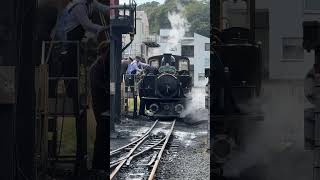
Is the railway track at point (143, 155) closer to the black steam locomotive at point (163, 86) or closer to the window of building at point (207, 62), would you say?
the black steam locomotive at point (163, 86)

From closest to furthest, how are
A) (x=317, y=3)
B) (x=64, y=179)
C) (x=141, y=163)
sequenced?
(x=317, y=3) < (x=64, y=179) < (x=141, y=163)

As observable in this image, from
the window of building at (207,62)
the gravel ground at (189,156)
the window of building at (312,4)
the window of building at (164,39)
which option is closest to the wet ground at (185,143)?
the gravel ground at (189,156)

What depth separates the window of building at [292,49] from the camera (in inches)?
104

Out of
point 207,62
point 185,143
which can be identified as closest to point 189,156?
point 185,143

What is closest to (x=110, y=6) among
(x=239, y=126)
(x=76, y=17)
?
(x=76, y=17)

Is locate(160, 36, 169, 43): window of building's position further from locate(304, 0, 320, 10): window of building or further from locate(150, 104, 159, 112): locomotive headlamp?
locate(304, 0, 320, 10): window of building

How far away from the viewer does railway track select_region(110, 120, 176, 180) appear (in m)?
2.93

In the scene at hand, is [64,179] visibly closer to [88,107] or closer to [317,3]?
[88,107]

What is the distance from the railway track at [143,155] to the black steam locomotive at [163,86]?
0.35 feet

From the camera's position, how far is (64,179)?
9.09ft

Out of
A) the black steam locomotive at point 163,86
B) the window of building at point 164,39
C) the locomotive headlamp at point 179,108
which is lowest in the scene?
the locomotive headlamp at point 179,108

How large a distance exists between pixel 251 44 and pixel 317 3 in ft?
1.52

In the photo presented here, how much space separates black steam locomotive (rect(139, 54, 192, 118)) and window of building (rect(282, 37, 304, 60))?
24.6 inches

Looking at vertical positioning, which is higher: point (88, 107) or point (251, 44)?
point (251, 44)
